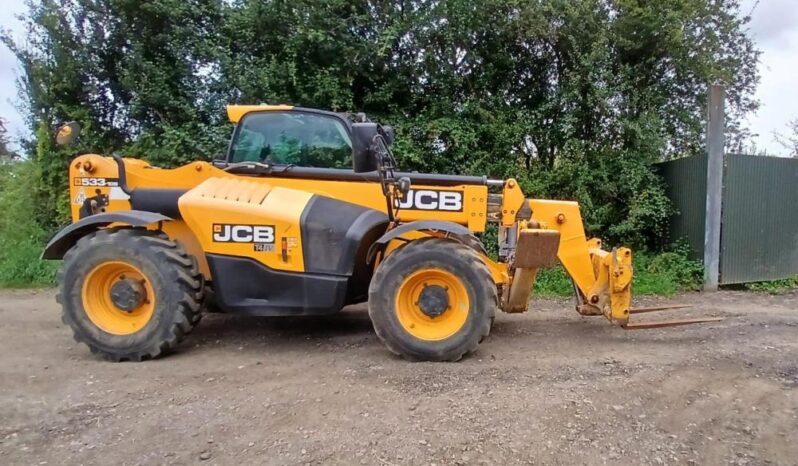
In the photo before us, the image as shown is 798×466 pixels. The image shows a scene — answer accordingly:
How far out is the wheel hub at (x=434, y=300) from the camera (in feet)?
16.5

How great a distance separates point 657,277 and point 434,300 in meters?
5.39

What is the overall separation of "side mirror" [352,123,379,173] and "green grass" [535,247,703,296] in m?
4.08

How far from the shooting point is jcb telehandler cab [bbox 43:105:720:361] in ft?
16.5

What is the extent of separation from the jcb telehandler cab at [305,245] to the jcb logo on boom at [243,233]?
12 millimetres

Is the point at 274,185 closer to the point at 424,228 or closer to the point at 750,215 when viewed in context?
the point at 424,228

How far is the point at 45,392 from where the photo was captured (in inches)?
170

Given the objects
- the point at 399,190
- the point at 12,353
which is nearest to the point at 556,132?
the point at 399,190

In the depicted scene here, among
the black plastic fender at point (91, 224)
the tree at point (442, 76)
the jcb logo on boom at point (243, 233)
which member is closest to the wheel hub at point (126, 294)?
the black plastic fender at point (91, 224)

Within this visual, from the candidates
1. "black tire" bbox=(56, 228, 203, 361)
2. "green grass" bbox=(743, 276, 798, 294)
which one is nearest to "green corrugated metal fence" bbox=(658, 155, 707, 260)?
"green grass" bbox=(743, 276, 798, 294)

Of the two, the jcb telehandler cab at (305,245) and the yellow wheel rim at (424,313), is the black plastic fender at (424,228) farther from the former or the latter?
the yellow wheel rim at (424,313)

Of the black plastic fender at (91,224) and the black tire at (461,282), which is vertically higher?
the black plastic fender at (91,224)

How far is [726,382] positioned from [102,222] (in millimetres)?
5318

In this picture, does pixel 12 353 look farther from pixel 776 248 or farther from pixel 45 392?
pixel 776 248

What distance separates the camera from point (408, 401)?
13.1ft
